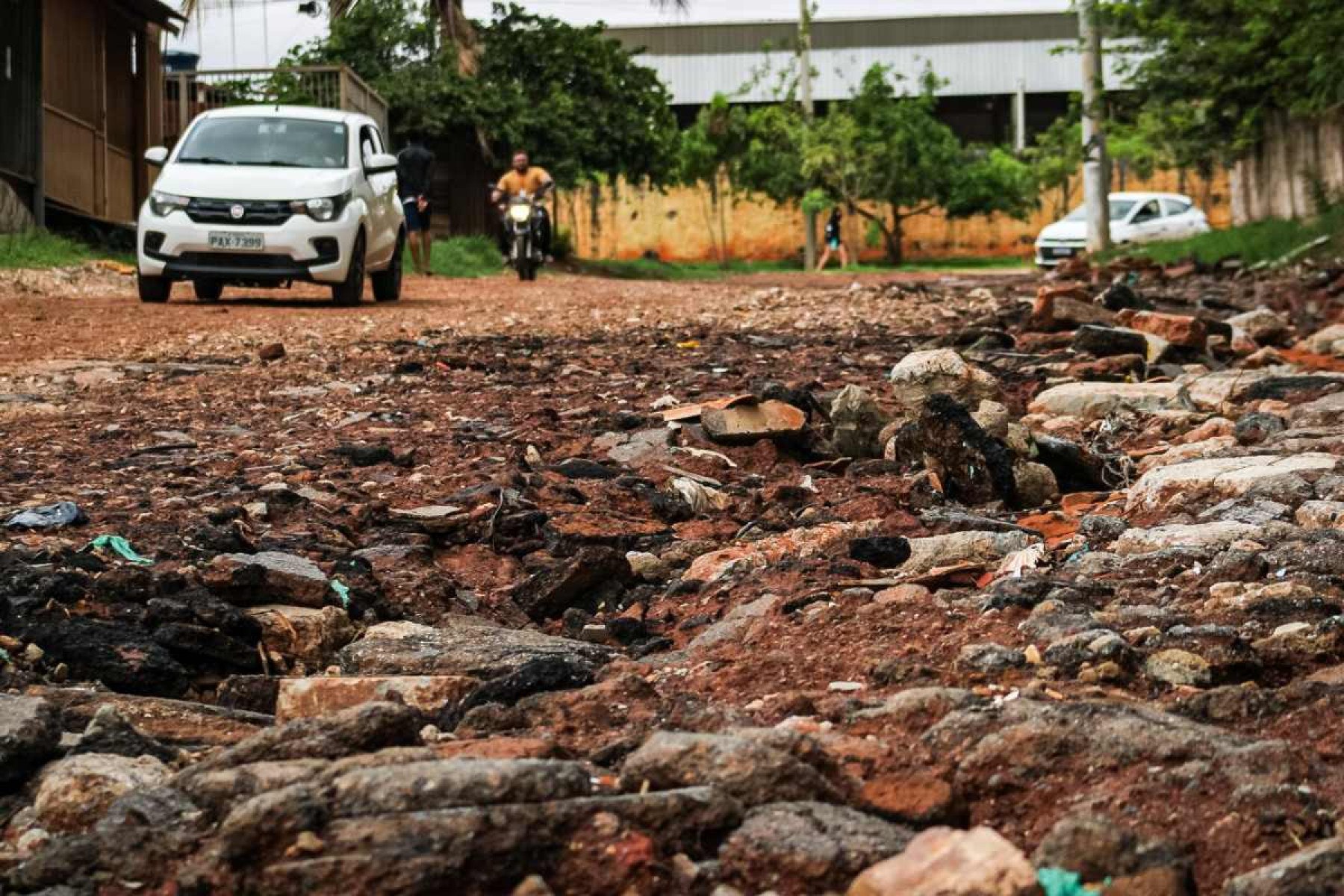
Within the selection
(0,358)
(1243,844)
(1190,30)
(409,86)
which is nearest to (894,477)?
(1243,844)

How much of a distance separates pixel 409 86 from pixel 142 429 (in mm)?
25635

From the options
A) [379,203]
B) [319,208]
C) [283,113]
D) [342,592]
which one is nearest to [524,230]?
[379,203]

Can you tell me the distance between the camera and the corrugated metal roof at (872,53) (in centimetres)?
4978

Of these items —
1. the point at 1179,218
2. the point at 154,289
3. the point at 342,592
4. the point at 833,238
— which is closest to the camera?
the point at 342,592

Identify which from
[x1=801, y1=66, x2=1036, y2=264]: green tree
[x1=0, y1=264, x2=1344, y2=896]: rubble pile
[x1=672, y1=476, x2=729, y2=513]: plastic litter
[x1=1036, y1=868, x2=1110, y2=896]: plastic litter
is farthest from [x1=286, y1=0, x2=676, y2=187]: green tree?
[x1=1036, y1=868, x2=1110, y2=896]: plastic litter

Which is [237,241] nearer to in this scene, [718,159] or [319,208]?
[319,208]

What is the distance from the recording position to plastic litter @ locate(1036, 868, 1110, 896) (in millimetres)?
2650

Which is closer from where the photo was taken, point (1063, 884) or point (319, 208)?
point (1063, 884)

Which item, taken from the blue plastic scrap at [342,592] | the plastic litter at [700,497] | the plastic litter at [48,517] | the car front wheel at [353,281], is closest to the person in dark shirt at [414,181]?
the car front wheel at [353,281]

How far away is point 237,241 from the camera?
15.1 m

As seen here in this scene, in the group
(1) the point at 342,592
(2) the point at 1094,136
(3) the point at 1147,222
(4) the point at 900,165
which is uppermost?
(4) the point at 900,165

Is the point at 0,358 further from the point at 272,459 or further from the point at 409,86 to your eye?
the point at 409,86

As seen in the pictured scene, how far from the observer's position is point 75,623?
4.57m

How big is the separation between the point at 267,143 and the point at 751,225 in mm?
32309
